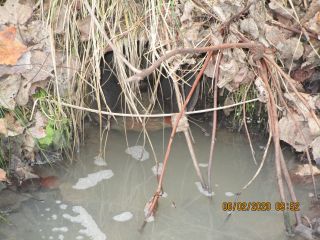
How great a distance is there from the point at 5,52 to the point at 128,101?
1.94 feet

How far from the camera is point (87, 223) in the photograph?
206 cm

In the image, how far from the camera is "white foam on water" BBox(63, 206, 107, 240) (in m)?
2.00

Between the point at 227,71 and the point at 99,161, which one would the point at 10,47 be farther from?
the point at 227,71

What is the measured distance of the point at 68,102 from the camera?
92.4 inches

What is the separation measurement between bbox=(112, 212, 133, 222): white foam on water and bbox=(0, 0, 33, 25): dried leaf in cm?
98

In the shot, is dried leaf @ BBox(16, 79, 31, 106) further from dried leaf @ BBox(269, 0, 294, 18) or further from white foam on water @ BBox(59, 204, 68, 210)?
dried leaf @ BBox(269, 0, 294, 18)

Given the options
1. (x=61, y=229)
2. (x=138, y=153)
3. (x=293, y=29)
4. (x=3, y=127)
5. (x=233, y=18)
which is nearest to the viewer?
(x=61, y=229)

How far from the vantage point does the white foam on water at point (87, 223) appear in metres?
2.00

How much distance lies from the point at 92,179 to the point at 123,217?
302 mm

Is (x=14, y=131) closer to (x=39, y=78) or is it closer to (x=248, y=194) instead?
(x=39, y=78)

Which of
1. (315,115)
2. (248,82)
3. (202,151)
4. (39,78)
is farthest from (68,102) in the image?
(315,115)

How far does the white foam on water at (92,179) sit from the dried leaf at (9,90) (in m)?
0.46

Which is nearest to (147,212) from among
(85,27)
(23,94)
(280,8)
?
(23,94)
